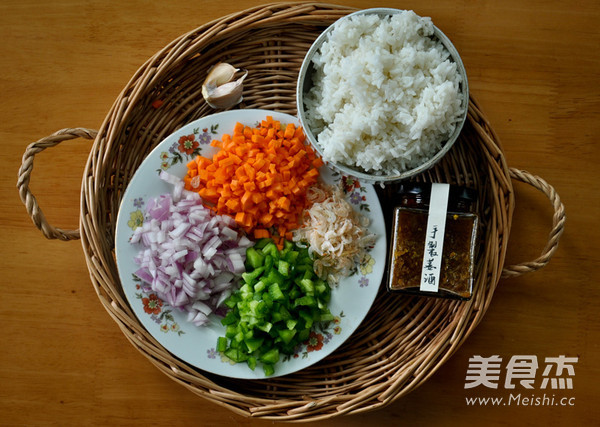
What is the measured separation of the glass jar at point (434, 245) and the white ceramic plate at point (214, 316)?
73mm

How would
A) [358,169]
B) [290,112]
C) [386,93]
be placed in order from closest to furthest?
[386,93] < [358,169] < [290,112]

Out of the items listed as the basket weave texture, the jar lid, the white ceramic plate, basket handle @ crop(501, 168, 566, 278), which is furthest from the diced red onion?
basket handle @ crop(501, 168, 566, 278)

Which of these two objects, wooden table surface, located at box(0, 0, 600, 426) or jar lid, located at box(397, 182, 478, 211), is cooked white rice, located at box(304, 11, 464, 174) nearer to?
jar lid, located at box(397, 182, 478, 211)

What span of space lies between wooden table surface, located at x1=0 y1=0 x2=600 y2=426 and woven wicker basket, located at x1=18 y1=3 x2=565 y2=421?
9.3 inches

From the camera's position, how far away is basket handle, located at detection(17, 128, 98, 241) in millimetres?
1473

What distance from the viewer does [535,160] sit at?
1.78 metres

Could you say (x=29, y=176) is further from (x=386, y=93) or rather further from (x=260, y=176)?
(x=386, y=93)

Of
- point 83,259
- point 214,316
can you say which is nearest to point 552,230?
point 214,316

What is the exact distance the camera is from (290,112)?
166 cm

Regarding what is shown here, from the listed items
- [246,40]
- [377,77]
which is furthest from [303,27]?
[377,77]

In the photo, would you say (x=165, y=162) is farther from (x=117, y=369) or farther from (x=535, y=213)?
(x=535, y=213)

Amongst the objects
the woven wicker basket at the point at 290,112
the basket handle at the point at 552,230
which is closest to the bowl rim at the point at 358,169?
the woven wicker basket at the point at 290,112

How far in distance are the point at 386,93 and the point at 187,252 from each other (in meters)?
0.69

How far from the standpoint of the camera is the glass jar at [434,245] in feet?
4.72
